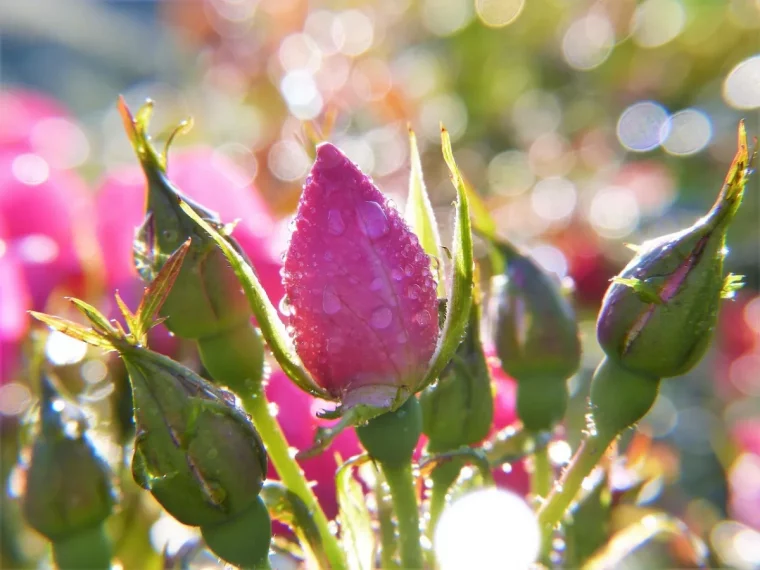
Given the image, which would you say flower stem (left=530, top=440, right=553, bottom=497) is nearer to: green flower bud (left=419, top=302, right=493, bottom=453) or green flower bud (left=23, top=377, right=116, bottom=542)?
green flower bud (left=419, top=302, right=493, bottom=453)

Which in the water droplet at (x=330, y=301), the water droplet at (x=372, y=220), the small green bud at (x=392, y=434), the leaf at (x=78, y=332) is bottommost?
the small green bud at (x=392, y=434)

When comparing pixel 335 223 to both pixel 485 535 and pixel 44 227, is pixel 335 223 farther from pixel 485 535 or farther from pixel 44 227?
pixel 44 227

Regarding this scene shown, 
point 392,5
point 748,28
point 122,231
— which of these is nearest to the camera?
point 122,231

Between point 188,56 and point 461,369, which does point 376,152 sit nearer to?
point 461,369

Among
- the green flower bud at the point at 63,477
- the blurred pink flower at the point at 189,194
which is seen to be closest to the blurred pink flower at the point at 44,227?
the blurred pink flower at the point at 189,194

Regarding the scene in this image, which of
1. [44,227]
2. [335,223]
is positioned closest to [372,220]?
[335,223]

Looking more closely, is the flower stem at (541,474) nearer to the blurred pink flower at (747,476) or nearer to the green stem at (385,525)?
the green stem at (385,525)

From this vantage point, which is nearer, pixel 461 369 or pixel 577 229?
pixel 461 369

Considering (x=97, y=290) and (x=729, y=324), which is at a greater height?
(x=97, y=290)

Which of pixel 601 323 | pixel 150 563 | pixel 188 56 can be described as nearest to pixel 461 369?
pixel 601 323
